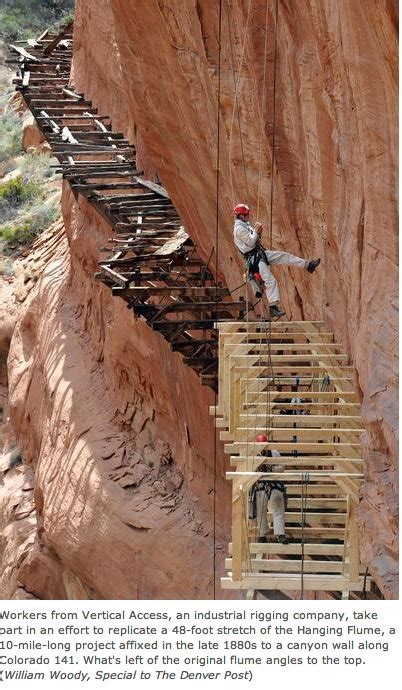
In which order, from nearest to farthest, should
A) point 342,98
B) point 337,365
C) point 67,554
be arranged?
point 342,98
point 337,365
point 67,554

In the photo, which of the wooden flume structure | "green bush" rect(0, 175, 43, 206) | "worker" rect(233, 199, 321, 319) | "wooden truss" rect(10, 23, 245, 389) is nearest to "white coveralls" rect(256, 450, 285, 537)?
the wooden flume structure

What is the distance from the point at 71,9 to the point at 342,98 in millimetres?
38253

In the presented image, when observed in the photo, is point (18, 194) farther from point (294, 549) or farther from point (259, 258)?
point (294, 549)

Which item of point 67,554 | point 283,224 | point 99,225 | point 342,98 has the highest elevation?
point 342,98

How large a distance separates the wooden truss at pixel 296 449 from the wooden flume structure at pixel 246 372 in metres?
0.01

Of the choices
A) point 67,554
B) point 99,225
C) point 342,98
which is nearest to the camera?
point 342,98

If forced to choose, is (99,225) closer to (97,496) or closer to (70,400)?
(70,400)

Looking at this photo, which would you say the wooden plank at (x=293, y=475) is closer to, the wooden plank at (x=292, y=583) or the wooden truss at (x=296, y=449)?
the wooden truss at (x=296, y=449)

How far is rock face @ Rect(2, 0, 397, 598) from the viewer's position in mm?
13672

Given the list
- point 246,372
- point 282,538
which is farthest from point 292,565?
point 246,372

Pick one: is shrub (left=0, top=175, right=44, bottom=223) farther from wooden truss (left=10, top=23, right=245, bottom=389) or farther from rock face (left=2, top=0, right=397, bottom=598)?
wooden truss (left=10, top=23, right=245, bottom=389)

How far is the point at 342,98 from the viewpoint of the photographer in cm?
1482

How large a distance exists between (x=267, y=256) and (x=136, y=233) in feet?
20.1
